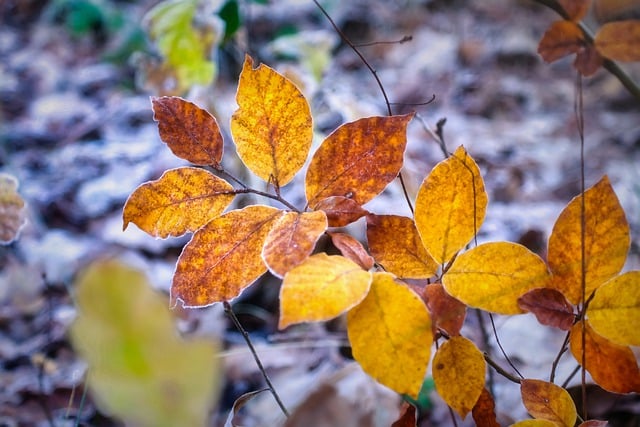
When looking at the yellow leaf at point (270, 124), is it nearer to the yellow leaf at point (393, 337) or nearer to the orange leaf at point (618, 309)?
the yellow leaf at point (393, 337)

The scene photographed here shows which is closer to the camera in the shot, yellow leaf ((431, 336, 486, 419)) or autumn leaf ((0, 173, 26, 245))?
yellow leaf ((431, 336, 486, 419))

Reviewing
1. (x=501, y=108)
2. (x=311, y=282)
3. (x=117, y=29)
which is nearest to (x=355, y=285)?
(x=311, y=282)

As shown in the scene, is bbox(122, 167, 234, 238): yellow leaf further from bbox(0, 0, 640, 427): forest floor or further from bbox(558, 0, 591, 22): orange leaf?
bbox(558, 0, 591, 22): orange leaf

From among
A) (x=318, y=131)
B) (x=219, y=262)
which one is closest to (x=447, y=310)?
(x=219, y=262)

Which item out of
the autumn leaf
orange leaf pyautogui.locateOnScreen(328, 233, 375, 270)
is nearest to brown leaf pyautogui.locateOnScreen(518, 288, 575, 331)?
orange leaf pyautogui.locateOnScreen(328, 233, 375, 270)

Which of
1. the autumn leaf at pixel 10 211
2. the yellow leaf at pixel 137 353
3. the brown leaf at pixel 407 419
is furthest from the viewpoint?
the autumn leaf at pixel 10 211

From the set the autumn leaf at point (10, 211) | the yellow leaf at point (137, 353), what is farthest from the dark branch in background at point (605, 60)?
the autumn leaf at point (10, 211)

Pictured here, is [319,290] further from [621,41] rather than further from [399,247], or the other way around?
[621,41]
